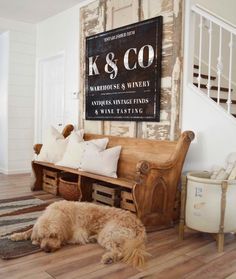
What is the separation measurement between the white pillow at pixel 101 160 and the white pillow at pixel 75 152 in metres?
0.15

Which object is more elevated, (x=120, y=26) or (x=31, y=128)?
(x=120, y=26)

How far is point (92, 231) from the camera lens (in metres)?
2.51

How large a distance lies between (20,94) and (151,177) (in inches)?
141

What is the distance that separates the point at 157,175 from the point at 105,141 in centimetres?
114

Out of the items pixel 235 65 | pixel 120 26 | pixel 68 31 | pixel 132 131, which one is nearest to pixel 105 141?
pixel 132 131

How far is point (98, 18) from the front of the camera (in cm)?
427

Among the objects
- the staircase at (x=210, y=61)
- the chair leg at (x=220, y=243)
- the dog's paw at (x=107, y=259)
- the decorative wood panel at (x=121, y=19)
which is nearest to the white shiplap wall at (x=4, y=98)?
the decorative wood panel at (x=121, y=19)

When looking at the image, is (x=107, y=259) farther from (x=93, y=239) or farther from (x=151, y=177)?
(x=151, y=177)

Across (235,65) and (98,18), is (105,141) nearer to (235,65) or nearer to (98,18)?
(98,18)

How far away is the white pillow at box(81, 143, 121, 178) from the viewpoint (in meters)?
3.34

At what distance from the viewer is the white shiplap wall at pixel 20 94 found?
537cm

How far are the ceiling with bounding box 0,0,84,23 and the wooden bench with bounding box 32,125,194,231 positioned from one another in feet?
7.97

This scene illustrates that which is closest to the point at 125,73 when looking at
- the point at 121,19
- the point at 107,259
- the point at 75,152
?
the point at 121,19

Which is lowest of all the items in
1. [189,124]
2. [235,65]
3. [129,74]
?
[189,124]
